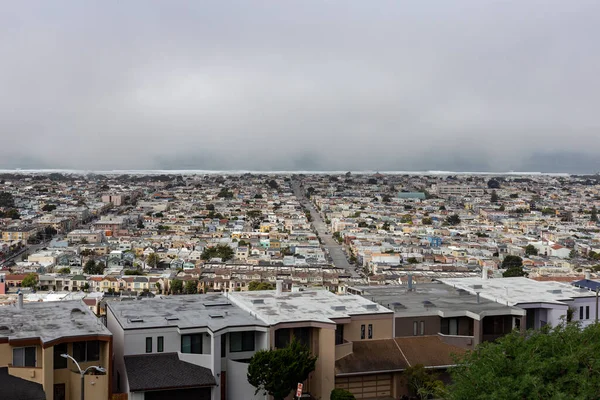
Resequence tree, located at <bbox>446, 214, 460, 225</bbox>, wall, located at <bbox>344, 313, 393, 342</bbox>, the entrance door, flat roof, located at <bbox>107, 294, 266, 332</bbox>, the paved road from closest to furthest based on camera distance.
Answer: the entrance door
flat roof, located at <bbox>107, 294, 266, 332</bbox>
wall, located at <bbox>344, 313, 393, 342</bbox>
the paved road
tree, located at <bbox>446, 214, 460, 225</bbox>

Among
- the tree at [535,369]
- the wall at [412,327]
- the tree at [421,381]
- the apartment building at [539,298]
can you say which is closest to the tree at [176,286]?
the apartment building at [539,298]

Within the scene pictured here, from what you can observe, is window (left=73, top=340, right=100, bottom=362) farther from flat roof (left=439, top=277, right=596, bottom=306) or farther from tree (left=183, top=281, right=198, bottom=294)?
tree (left=183, top=281, right=198, bottom=294)

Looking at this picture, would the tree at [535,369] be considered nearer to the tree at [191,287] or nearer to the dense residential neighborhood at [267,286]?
the dense residential neighborhood at [267,286]

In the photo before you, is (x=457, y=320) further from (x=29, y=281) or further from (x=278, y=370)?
(x=29, y=281)

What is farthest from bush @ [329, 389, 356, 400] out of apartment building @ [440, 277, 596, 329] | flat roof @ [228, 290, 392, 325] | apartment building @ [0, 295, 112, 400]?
apartment building @ [440, 277, 596, 329]

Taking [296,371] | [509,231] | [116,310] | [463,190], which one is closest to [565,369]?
[296,371]
